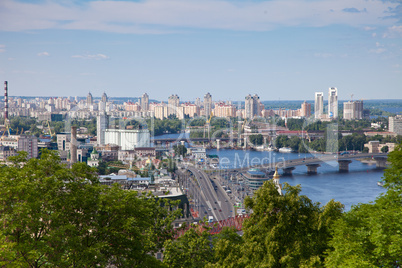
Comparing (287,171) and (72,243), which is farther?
(287,171)

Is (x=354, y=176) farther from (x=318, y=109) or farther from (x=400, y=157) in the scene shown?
(x=318, y=109)

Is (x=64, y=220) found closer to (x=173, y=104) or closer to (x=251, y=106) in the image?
(x=251, y=106)

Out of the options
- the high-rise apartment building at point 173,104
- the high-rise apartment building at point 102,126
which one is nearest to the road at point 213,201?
the high-rise apartment building at point 102,126

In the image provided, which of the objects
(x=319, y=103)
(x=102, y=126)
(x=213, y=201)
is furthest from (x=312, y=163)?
(x=319, y=103)

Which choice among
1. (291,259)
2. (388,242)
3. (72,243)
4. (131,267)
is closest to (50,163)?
(72,243)

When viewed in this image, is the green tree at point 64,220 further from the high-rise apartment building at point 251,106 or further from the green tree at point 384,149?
the high-rise apartment building at point 251,106
